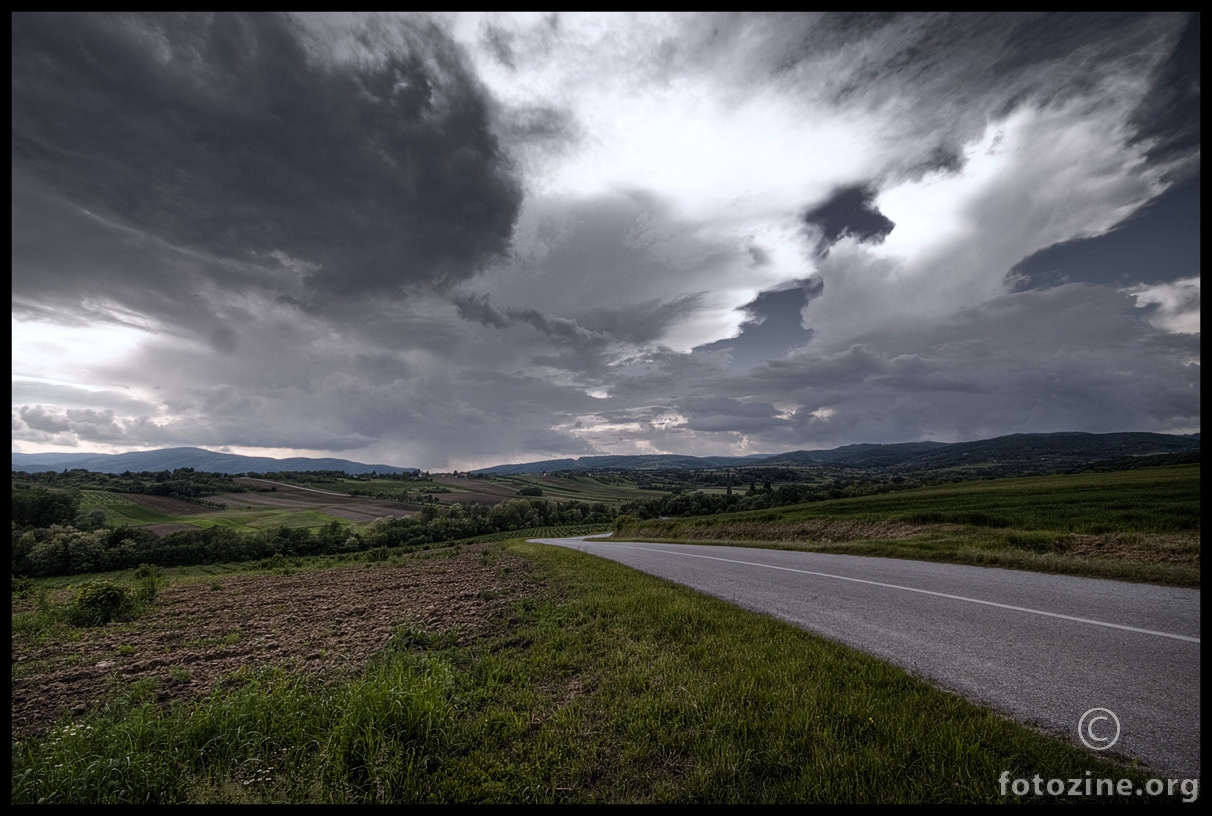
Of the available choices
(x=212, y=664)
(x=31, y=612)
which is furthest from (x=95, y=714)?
(x=31, y=612)

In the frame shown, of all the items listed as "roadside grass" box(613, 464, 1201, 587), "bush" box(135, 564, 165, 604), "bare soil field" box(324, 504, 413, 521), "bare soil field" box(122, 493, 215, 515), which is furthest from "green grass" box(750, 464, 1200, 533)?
"bare soil field" box(122, 493, 215, 515)

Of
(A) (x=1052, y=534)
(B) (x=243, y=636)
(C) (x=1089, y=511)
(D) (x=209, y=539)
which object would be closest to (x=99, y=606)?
(B) (x=243, y=636)

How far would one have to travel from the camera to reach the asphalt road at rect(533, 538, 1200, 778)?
4160 mm

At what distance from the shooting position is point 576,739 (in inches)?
171

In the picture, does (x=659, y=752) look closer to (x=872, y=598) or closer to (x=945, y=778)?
(x=945, y=778)

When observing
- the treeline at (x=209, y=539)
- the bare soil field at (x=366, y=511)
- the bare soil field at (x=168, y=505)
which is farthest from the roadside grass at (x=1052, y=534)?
the bare soil field at (x=168, y=505)

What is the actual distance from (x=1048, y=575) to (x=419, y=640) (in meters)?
15.1

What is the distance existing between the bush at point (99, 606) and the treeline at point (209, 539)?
4391cm

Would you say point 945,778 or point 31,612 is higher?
point 945,778

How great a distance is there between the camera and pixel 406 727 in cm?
446

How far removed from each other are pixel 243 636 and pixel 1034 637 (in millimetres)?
15605

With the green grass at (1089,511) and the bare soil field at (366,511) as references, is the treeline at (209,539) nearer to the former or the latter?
the bare soil field at (366,511)

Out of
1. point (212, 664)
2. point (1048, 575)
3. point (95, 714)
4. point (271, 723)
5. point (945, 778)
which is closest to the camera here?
point (945, 778)

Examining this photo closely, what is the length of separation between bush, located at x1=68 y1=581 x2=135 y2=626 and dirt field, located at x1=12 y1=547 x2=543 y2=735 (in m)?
0.99
